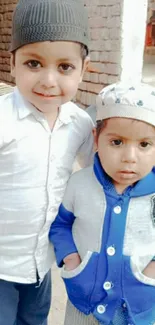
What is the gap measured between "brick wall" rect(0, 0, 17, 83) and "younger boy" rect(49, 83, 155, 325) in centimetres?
572

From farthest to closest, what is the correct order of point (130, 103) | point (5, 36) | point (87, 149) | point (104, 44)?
point (5, 36) → point (104, 44) → point (87, 149) → point (130, 103)

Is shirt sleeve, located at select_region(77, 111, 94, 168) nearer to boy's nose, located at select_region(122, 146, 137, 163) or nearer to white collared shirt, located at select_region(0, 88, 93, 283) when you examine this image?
white collared shirt, located at select_region(0, 88, 93, 283)

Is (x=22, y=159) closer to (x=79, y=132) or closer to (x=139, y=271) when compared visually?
(x=79, y=132)

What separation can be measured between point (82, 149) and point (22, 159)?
248 mm

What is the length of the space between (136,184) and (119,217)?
0.11 meters

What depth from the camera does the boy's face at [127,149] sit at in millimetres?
1365

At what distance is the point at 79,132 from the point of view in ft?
5.27

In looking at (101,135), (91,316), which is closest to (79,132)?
(101,135)

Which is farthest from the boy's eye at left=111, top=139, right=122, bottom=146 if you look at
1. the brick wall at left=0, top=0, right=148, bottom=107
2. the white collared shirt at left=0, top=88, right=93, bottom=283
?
the brick wall at left=0, top=0, right=148, bottom=107

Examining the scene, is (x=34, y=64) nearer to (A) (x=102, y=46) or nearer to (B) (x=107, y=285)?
Answer: (B) (x=107, y=285)

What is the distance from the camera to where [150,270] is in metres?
1.43

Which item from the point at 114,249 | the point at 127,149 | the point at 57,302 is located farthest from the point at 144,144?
the point at 57,302

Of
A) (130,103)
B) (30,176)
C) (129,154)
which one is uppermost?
(130,103)

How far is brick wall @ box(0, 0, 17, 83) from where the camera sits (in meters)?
6.89
